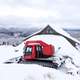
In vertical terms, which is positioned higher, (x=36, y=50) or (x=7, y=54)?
(x=36, y=50)

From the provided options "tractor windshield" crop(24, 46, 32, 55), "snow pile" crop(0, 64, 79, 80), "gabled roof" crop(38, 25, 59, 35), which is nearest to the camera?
"snow pile" crop(0, 64, 79, 80)

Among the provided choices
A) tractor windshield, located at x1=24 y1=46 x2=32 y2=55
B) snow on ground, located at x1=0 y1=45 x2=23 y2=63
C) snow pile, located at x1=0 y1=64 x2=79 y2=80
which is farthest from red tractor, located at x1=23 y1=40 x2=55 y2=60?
snow pile, located at x1=0 y1=64 x2=79 y2=80

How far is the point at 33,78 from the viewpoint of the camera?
7.18 metres

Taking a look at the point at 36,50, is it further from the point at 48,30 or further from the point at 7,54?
the point at 48,30

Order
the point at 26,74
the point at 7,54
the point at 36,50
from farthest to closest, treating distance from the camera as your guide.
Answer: the point at 7,54 < the point at 36,50 < the point at 26,74

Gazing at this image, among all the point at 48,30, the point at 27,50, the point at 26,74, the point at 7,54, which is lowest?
the point at 26,74

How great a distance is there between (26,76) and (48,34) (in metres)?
29.4

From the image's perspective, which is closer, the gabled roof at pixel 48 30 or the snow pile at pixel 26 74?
the snow pile at pixel 26 74

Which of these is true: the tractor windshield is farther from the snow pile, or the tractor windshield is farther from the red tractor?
the snow pile

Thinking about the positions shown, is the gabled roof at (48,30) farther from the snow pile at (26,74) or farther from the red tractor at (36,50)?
the snow pile at (26,74)

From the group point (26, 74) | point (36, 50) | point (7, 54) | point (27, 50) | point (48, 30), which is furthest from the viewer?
point (48, 30)

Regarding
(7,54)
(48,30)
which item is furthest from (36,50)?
(48,30)

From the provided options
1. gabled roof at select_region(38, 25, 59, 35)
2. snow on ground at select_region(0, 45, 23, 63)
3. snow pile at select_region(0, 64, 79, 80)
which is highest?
gabled roof at select_region(38, 25, 59, 35)

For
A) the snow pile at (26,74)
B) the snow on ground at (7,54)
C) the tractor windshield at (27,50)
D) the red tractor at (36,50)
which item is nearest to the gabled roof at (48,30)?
the snow on ground at (7,54)
